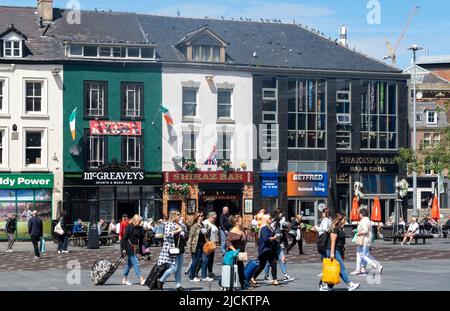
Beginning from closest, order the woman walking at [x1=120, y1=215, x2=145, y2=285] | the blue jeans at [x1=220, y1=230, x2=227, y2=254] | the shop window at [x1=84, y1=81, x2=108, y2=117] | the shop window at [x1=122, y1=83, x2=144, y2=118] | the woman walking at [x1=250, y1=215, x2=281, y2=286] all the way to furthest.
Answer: the woman walking at [x1=250, y1=215, x2=281, y2=286] < the woman walking at [x1=120, y1=215, x2=145, y2=285] < the blue jeans at [x1=220, y1=230, x2=227, y2=254] < the shop window at [x1=84, y1=81, x2=108, y2=117] < the shop window at [x1=122, y1=83, x2=144, y2=118]

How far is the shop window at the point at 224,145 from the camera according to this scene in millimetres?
61312

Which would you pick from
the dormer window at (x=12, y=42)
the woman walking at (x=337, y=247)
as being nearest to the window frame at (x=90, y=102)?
the dormer window at (x=12, y=42)

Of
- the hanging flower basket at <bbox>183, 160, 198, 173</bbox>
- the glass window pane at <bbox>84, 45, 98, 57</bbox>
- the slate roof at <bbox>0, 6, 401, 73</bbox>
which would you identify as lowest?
the hanging flower basket at <bbox>183, 160, 198, 173</bbox>

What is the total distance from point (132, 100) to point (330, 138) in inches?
508

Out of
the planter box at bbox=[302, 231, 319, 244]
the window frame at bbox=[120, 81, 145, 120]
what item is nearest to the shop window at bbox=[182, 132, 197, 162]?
the window frame at bbox=[120, 81, 145, 120]

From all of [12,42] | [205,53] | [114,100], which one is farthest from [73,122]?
[205,53]

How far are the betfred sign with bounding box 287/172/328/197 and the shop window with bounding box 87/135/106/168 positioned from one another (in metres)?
11.6

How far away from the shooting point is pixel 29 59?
189ft

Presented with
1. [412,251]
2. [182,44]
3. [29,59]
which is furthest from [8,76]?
[412,251]

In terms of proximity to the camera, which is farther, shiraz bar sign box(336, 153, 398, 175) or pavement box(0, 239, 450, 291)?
shiraz bar sign box(336, 153, 398, 175)

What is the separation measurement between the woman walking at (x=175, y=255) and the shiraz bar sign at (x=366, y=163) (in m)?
39.2

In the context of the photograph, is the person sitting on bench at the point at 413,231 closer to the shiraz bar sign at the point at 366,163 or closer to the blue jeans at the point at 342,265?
the shiraz bar sign at the point at 366,163

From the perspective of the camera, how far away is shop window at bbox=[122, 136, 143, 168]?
59.7 m

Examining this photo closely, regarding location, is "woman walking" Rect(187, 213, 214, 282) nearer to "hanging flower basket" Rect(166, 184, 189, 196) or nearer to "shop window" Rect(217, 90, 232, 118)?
"hanging flower basket" Rect(166, 184, 189, 196)
